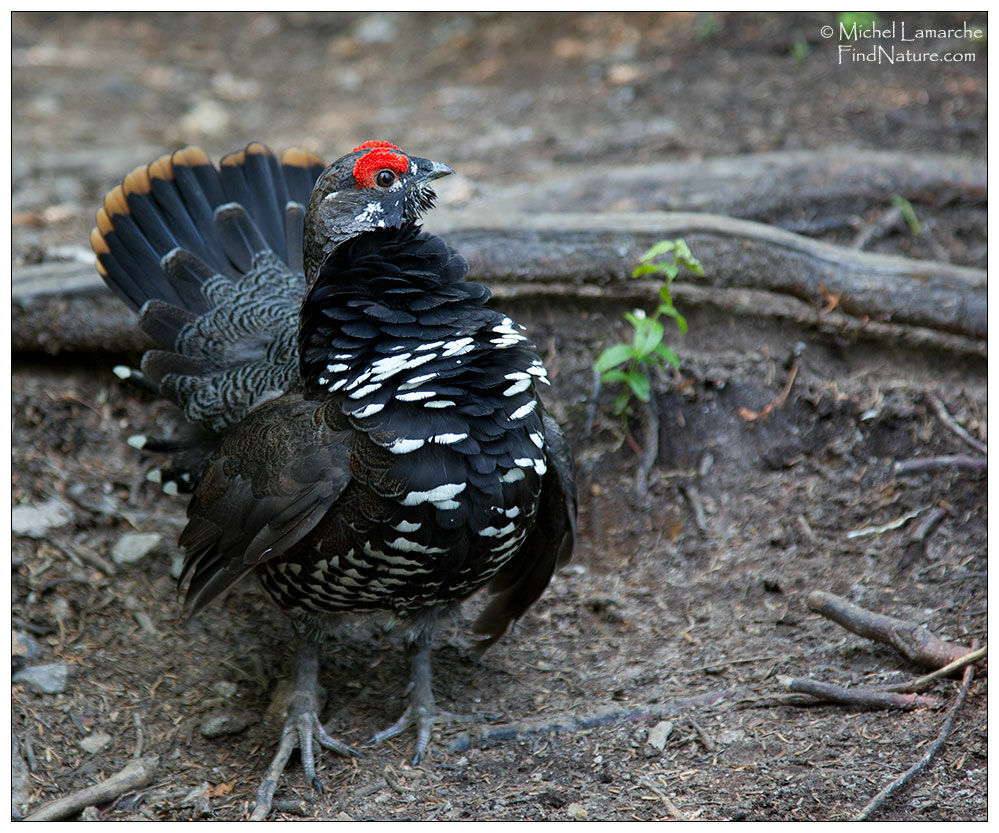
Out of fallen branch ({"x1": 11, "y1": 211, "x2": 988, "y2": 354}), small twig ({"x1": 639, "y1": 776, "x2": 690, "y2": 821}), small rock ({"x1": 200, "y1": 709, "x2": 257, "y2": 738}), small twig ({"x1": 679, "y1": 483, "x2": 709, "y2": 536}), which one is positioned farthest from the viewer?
fallen branch ({"x1": 11, "y1": 211, "x2": 988, "y2": 354})

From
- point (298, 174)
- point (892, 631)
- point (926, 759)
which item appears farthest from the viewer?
point (298, 174)

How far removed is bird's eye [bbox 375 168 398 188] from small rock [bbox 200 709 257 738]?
89.4 inches

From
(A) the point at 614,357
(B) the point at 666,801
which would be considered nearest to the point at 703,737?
(B) the point at 666,801

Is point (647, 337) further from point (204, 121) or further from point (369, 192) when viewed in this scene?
point (204, 121)

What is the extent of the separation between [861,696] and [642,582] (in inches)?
49.0

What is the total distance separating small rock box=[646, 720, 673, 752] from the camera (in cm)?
368

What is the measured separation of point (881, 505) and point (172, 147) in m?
6.04

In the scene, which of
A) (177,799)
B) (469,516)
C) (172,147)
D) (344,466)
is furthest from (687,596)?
(172,147)

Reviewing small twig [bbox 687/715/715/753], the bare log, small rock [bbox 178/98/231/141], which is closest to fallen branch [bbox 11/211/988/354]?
the bare log

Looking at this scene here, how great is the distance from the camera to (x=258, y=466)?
3.67 meters

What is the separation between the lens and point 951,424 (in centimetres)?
481

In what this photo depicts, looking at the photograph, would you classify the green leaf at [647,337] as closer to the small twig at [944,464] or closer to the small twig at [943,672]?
the small twig at [944,464]

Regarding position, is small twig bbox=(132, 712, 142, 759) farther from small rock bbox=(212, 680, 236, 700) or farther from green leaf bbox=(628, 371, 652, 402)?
green leaf bbox=(628, 371, 652, 402)

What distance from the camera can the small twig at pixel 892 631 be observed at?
11.9 feet
